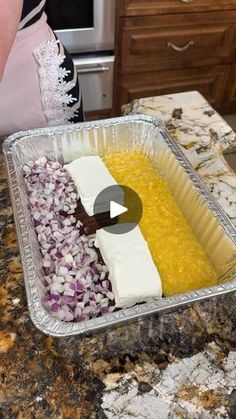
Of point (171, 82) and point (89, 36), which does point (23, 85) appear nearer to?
point (89, 36)

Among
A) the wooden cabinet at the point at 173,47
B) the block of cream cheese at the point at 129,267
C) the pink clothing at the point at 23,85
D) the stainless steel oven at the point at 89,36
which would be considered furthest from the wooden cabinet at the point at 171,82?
the block of cream cheese at the point at 129,267

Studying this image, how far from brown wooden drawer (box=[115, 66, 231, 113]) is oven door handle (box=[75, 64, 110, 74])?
0.44 ft

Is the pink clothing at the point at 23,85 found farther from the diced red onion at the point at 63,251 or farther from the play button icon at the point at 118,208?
the play button icon at the point at 118,208

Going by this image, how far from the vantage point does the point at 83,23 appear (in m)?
1.47

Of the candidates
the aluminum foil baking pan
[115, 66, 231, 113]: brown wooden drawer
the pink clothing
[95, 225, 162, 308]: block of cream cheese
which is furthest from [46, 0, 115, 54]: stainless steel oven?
[95, 225, 162, 308]: block of cream cheese

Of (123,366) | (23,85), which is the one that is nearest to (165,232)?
(123,366)

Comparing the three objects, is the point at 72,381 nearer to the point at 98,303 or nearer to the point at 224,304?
the point at 98,303

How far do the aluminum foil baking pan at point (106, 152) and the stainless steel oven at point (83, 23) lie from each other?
2.43 ft

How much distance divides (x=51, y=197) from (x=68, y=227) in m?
0.09

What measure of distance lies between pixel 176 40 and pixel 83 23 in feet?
1.38

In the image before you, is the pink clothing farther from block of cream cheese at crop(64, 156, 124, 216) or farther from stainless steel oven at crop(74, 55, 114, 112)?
stainless steel oven at crop(74, 55, 114, 112)

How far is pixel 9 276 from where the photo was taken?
25.9 inches

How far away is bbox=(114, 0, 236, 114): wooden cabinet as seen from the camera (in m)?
1.53

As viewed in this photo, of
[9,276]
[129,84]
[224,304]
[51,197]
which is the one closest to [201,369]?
[224,304]
